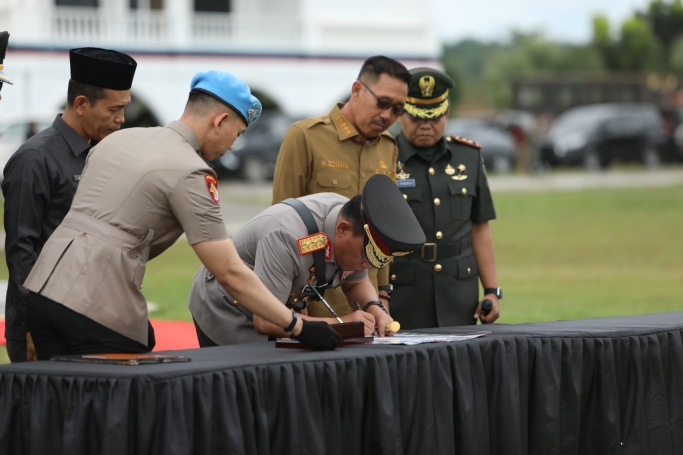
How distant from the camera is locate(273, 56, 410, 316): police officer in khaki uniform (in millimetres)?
4922

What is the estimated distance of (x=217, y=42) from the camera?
29125 millimetres

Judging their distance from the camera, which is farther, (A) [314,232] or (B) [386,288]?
(B) [386,288]

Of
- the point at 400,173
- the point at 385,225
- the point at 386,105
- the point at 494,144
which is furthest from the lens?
the point at 494,144

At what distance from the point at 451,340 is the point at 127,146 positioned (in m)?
1.43

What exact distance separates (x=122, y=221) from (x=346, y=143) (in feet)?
5.57

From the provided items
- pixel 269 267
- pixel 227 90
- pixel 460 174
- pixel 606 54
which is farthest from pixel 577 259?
pixel 606 54

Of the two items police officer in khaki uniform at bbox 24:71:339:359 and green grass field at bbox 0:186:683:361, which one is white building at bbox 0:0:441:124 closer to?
green grass field at bbox 0:186:683:361

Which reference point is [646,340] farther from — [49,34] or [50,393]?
[49,34]

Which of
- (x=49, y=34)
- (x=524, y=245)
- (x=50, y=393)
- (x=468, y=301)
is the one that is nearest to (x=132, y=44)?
(x=49, y=34)

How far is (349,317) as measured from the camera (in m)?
4.40

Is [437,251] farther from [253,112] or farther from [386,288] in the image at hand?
[253,112]

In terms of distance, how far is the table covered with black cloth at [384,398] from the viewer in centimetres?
332

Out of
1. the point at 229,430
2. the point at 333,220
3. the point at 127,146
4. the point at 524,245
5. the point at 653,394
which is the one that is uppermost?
the point at 127,146

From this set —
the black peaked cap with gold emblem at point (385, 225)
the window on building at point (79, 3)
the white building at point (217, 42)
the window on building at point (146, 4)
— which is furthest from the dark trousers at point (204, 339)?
the window on building at point (146, 4)
